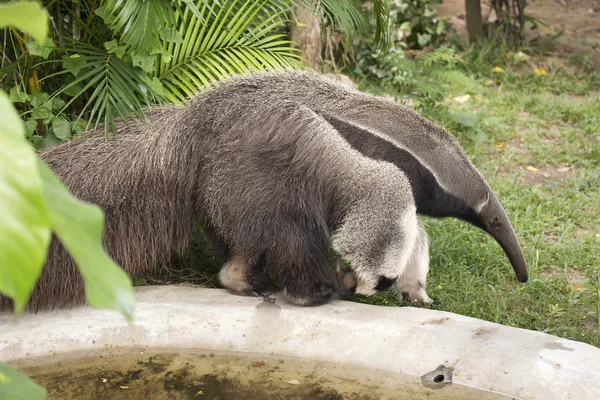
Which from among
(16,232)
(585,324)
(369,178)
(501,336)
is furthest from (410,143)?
(16,232)

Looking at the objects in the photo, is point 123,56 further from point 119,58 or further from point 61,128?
point 61,128

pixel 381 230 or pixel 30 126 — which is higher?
pixel 30 126

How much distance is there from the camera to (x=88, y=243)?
3.03 ft

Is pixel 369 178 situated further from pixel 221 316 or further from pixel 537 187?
pixel 537 187

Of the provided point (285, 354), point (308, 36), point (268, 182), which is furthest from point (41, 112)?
point (308, 36)

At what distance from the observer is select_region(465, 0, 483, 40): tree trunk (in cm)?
1095

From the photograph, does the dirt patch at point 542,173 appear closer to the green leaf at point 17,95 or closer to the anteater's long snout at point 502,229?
the anteater's long snout at point 502,229

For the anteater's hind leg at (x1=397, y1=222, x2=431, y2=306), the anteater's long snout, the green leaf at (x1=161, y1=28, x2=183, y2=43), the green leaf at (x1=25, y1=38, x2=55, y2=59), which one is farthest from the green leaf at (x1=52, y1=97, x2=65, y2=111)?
the anteater's long snout

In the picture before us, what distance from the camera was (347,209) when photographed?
4551 millimetres

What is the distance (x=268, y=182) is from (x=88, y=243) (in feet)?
11.5

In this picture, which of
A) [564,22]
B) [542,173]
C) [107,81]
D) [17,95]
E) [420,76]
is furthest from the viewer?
[564,22]

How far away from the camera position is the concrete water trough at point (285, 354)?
3.98m

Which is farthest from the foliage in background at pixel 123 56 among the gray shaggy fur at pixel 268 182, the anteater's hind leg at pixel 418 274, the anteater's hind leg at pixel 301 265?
the anteater's hind leg at pixel 418 274

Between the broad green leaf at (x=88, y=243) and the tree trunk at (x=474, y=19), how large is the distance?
10.7 meters
